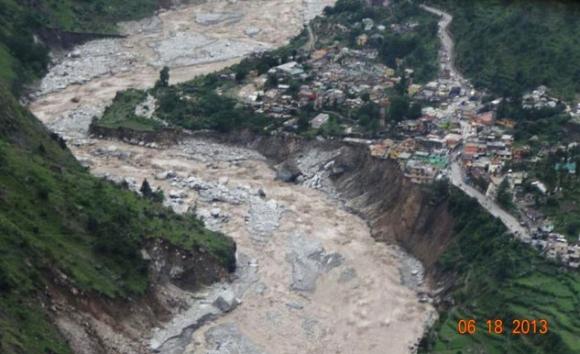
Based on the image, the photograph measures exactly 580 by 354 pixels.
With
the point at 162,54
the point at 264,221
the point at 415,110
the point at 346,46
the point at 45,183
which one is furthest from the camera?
the point at 162,54

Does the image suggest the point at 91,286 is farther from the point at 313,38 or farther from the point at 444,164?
the point at 313,38

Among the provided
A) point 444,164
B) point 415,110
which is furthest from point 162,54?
point 444,164

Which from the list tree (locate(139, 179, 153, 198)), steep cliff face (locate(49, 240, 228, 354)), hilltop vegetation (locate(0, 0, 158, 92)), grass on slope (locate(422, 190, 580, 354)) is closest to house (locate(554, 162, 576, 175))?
grass on slope (locate(422, 190, 580, 354))

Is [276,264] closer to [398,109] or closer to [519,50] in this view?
[398,109]

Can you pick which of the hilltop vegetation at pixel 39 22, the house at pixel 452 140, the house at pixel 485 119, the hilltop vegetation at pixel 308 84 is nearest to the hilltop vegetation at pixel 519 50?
the hilltop vegetation at pixel 308 84
